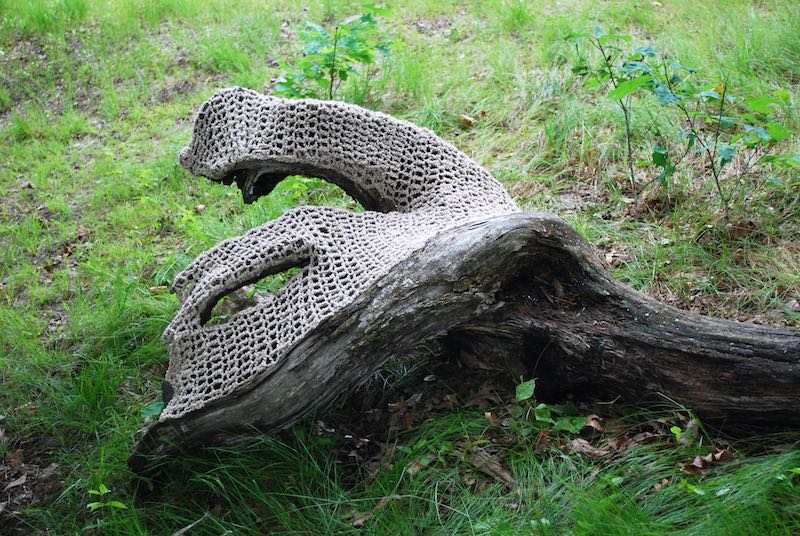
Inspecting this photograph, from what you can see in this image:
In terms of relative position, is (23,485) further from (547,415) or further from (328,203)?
(328,203)

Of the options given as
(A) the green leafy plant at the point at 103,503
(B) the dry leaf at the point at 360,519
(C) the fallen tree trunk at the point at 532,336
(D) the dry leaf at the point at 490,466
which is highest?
(C) the fallen tree trunk at the point at 532,336

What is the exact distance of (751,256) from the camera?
385 cm

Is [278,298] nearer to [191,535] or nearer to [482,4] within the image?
Result: [191,535]

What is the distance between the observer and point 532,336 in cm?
312

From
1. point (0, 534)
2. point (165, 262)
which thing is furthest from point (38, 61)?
point (0, 534)

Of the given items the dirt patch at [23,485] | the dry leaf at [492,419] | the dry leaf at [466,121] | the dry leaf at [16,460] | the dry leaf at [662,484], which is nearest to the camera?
the dry leaf at [662,484]

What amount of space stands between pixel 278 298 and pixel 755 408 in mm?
1968

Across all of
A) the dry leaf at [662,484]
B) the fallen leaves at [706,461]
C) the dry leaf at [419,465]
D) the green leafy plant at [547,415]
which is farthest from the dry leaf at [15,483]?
the fallen leaves at [706,461]

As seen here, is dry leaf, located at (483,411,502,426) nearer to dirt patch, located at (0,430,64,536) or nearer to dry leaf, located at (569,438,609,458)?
dry leaf, located at (569,438,609,458)

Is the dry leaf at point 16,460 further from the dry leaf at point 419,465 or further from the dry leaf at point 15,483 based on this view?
the dry leaf at point 419,465

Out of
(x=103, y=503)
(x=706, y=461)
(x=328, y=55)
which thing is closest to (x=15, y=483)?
(x=103, y=503)

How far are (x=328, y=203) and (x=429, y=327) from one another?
94.6 inches

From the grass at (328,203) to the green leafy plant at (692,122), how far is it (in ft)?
0.49

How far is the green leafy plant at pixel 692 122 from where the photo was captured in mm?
3843
